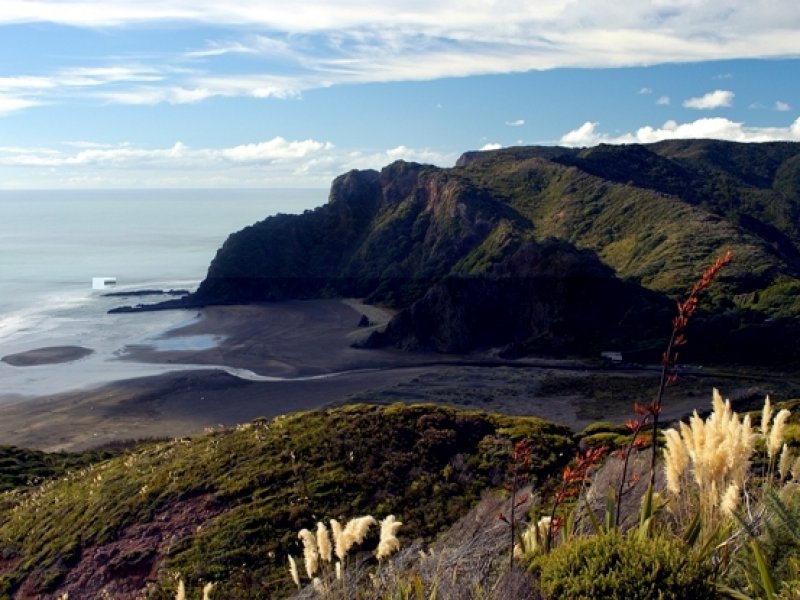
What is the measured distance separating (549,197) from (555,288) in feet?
145

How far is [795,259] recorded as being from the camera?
317 ft

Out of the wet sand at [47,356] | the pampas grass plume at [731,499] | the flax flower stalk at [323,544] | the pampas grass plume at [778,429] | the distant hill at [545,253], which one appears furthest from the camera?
the distant hill at [545,253]

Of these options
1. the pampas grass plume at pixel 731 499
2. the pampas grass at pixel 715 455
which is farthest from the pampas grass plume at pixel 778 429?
the pampas grass plume at pixel 731 499

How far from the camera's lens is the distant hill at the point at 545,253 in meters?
64.6

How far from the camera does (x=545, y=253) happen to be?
240 feet

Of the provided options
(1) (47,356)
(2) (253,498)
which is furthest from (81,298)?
(2) (253,498)

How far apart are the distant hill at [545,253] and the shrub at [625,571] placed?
5458 centimetres

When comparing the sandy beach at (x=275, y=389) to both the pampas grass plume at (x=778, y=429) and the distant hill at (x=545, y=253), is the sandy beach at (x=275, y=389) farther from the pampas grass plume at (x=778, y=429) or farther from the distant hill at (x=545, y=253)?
the pampas grass plume at (x=778, y=429)

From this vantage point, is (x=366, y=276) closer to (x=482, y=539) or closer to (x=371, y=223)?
(x=371, y=223)

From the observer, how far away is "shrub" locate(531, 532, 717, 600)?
5.30 metres

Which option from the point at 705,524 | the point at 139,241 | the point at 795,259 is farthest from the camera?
the point at 139,241

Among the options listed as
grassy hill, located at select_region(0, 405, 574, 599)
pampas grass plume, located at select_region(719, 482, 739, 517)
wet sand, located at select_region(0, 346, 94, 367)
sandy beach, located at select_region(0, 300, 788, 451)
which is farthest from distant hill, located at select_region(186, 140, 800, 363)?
pampas grass plume, located at select_region(719, 482, 739, 517)

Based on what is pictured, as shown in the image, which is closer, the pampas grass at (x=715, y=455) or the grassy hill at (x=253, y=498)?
the pampas grass at (x=715, y=455)

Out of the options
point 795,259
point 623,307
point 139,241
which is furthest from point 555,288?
point 139,241
